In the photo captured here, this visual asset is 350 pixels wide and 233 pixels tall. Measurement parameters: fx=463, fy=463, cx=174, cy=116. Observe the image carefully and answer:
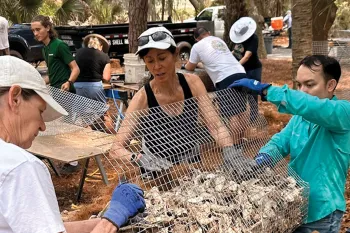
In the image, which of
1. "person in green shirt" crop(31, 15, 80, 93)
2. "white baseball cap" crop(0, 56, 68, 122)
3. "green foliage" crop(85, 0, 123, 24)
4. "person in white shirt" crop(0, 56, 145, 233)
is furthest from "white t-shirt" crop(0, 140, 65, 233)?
"green foliage" crop(85, 0, 123, 24)

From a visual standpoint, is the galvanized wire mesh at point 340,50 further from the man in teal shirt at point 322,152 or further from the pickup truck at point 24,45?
the pickup truck at point 24,45

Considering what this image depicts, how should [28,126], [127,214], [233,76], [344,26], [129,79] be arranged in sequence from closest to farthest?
1. [28,126]
2. [127,214]
3. [233,76]
4. [129,79]
5. [344,26]

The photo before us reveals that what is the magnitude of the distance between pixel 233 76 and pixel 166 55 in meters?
2.99

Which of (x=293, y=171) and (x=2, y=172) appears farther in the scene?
(x=293, y=171)

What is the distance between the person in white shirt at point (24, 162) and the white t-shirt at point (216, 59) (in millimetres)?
4122

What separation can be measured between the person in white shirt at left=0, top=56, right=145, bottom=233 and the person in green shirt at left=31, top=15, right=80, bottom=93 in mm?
4137

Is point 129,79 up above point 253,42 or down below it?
below

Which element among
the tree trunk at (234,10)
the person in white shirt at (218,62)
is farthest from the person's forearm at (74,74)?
the tree trunk at (234,10)

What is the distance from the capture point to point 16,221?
4.19 ft

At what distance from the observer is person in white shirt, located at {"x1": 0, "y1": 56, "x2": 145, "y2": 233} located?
1275mm

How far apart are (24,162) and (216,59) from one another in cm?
460

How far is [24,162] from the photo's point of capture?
1.30 meters

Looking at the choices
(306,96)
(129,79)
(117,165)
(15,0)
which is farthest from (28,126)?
(15,0)

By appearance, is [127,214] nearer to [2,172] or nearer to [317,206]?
[2,172]
